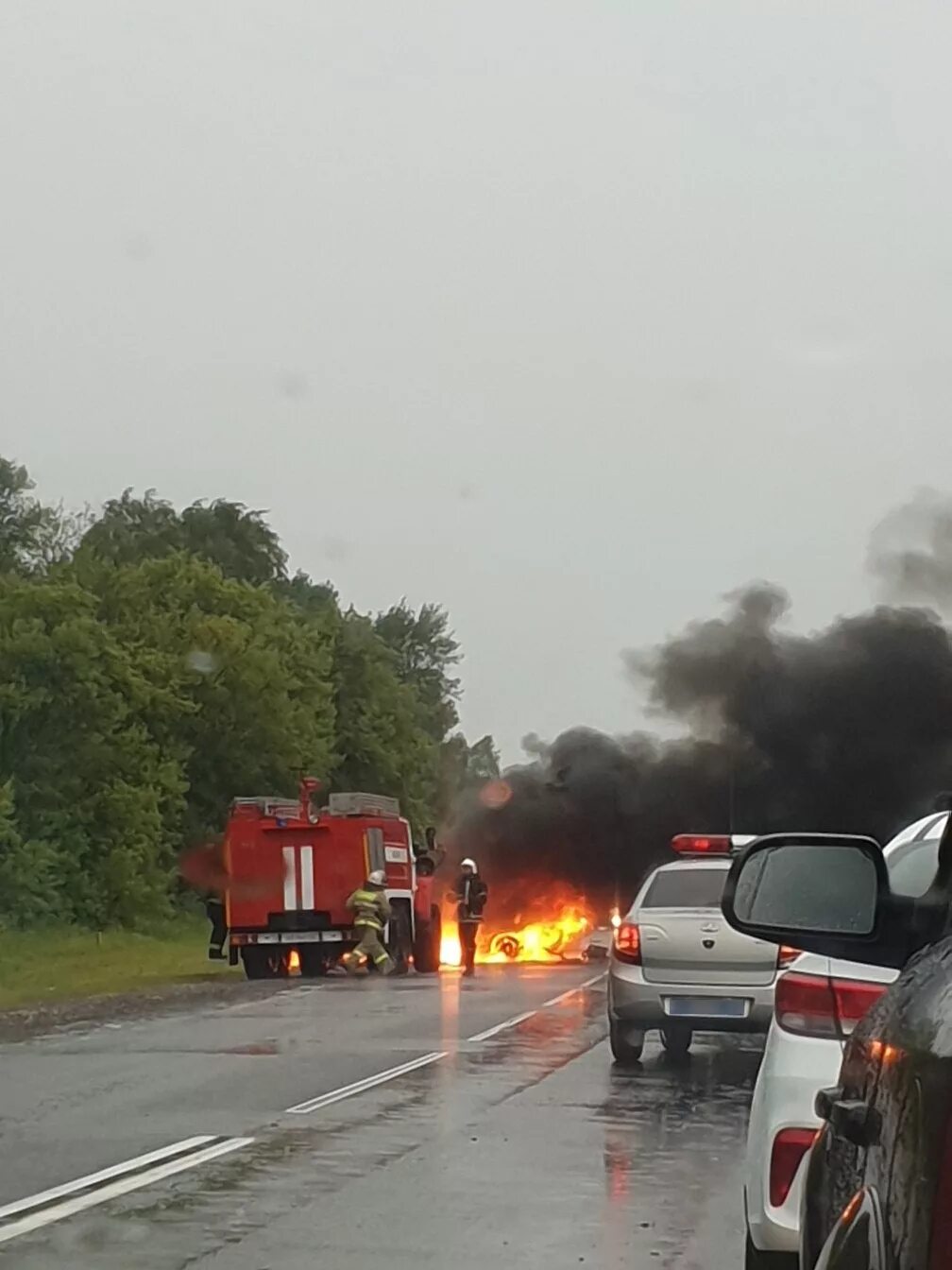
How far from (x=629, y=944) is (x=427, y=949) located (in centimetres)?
1851

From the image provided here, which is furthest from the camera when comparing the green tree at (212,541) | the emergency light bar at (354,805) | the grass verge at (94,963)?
the green tree at (212,541)

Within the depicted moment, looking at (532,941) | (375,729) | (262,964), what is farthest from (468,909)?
(375,729)

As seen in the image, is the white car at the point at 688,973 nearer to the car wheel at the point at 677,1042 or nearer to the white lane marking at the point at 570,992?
the car wheel at the point at 677,1042

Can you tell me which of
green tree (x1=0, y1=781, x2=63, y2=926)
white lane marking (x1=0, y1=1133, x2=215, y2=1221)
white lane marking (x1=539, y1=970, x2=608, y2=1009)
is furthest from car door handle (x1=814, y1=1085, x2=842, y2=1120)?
green tree (x1=0, y1=781, x2=63, y2=926)

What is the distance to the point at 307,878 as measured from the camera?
31.2 metres

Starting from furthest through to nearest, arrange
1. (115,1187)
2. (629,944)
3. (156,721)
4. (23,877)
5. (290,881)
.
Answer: (156,721)
(23,877)
(290,881)
(629,944)
(115,1187)

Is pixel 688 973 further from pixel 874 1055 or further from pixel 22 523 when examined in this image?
pixel 22 523

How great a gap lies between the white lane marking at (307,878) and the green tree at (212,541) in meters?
52.0

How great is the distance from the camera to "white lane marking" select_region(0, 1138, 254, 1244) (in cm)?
875

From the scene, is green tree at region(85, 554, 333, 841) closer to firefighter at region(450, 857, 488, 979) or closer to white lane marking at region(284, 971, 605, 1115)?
firefighter at region(450, 857, 488, 979)

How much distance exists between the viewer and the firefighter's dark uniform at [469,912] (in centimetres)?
3250

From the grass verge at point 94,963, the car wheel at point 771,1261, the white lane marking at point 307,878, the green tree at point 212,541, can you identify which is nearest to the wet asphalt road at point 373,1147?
the car wheel at point 771,1261

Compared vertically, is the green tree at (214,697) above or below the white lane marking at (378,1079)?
above

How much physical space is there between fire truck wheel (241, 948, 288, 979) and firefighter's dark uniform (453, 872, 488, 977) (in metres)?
2.75
